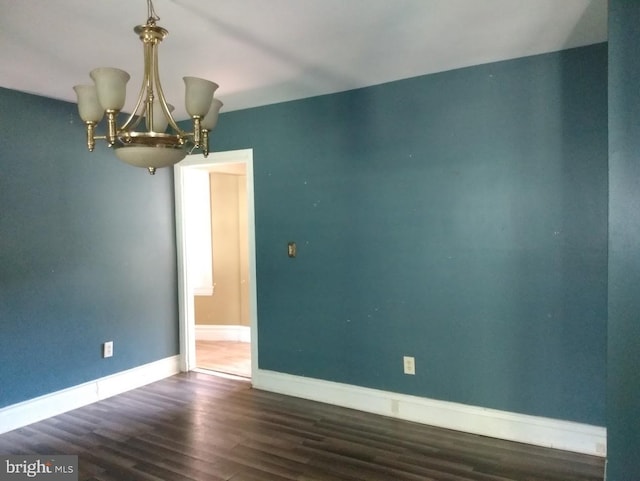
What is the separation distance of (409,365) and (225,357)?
7.68ft

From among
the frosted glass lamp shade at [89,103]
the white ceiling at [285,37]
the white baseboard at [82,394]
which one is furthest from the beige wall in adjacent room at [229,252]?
the frosted glass lamp shade at [89,103]

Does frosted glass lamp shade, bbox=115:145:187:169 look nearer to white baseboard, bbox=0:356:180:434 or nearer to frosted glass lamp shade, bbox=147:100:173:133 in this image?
frosted glass lamp shade, bbox=147:100:173:133

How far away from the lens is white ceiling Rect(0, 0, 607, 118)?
6.46 feet

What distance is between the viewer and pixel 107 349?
3.66 metres

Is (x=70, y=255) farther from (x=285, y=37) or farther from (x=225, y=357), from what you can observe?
(x=285, y=37)

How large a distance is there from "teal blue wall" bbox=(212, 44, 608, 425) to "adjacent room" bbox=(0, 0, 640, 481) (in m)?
0.01

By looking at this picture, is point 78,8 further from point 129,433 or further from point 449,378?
point 449,378

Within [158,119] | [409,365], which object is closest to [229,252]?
[409,365]

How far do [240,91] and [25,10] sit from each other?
57.6 inches

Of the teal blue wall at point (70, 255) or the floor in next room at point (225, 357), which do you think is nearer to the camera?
the teal blue wall at point (70, 255)

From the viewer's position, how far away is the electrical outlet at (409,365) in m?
3.10
